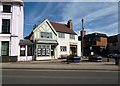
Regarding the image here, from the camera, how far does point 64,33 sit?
49.7m

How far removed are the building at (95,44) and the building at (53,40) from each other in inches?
665

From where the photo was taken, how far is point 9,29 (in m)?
35.3

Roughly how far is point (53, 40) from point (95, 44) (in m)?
26.6

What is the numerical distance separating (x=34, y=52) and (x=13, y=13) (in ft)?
29.6

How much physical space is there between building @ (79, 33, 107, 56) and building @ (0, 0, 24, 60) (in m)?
36.4

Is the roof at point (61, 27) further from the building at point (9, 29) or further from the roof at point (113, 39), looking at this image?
the roof at point (113, 39)

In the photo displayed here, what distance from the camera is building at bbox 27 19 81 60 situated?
42.2 metres

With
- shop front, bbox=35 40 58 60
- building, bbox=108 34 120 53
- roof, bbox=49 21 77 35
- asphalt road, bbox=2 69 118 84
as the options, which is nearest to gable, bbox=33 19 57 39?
shop front, bbox=35 40 58 60

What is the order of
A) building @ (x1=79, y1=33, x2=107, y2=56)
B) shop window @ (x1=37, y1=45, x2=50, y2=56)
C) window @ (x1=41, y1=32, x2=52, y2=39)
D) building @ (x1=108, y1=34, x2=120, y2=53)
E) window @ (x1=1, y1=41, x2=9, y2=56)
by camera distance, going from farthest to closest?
building @ (x1=108, y1=34, x2=120, y2=53), building @ (x1=79, y1=33, x2=107, y2=56), window @ (x1=41, y1=32, x2=52, y2=39), shop window @ (x1=37, y1=45, x2=50, y2=56), window @ (x1=1, y1=41, x2=9, y2=56)

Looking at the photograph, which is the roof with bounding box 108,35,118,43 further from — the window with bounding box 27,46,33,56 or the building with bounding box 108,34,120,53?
the window with bounding box 27,46,33,56

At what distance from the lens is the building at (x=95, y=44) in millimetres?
68863

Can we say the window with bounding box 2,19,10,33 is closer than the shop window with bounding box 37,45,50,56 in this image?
Yes

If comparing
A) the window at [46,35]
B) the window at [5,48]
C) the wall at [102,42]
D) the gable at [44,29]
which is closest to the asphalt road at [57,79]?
the window at [5,48]

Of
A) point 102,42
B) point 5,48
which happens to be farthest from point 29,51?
point 102,42
